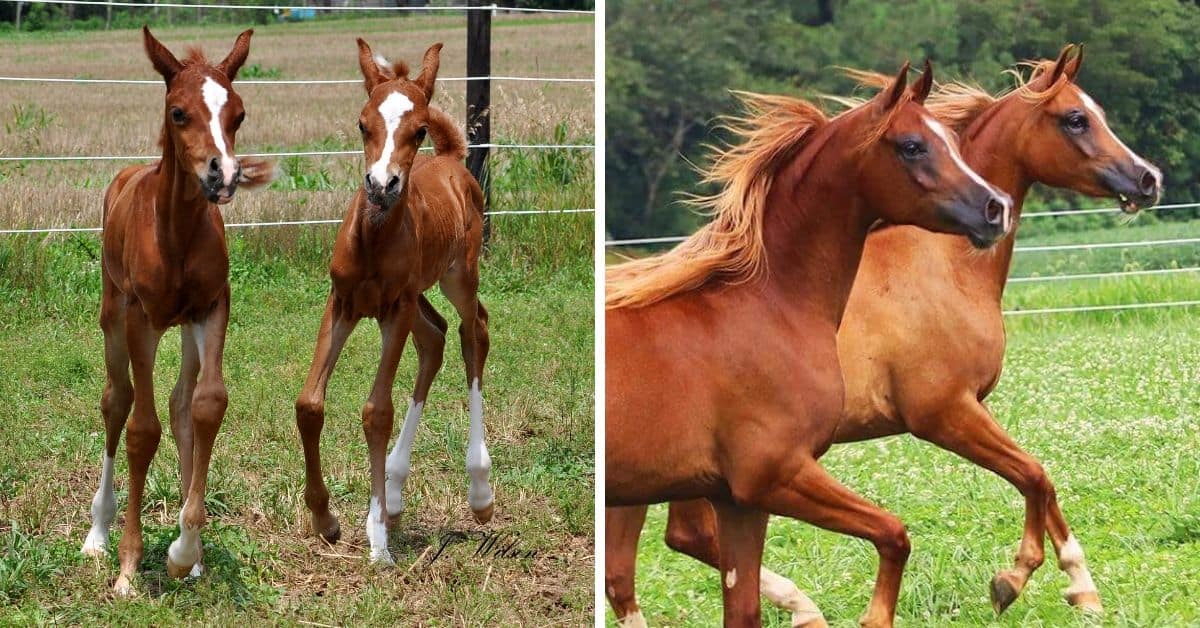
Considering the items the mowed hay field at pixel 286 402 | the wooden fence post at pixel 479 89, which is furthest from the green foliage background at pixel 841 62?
the wooden fence post at pixel 479 89

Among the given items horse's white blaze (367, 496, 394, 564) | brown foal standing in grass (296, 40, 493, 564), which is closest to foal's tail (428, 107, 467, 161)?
brown foal standing in grass (296, 40, 493, 564)

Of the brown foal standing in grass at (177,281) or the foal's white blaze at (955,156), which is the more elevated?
the foal's white blaze at (955,156)

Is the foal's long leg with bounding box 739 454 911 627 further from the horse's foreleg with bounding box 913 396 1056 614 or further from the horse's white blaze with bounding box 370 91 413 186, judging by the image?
the horse's white blaze with bounding box 370 91 413 186

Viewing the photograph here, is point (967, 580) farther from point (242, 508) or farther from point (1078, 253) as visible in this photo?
point (242, 508)

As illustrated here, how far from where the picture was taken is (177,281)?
11.1 feet

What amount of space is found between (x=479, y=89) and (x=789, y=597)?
379 centimetres

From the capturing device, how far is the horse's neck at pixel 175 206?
332 centimetres

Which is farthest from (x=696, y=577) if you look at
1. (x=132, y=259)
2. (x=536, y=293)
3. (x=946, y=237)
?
(x=536, y=293)

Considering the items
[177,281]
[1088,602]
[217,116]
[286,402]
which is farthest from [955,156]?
[286,402]

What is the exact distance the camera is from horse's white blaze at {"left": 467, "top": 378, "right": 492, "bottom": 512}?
4.20 m

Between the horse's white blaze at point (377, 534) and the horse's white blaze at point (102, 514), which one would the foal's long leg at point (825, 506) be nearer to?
the horse's white blaze at point (377, 534)

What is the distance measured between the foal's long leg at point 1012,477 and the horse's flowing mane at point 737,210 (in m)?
0.59

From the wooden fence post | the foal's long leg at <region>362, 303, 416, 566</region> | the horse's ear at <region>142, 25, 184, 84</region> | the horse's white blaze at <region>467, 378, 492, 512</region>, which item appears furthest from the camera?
the wooden fence post

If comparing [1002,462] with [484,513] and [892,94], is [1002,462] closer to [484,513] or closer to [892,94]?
[892,94]
